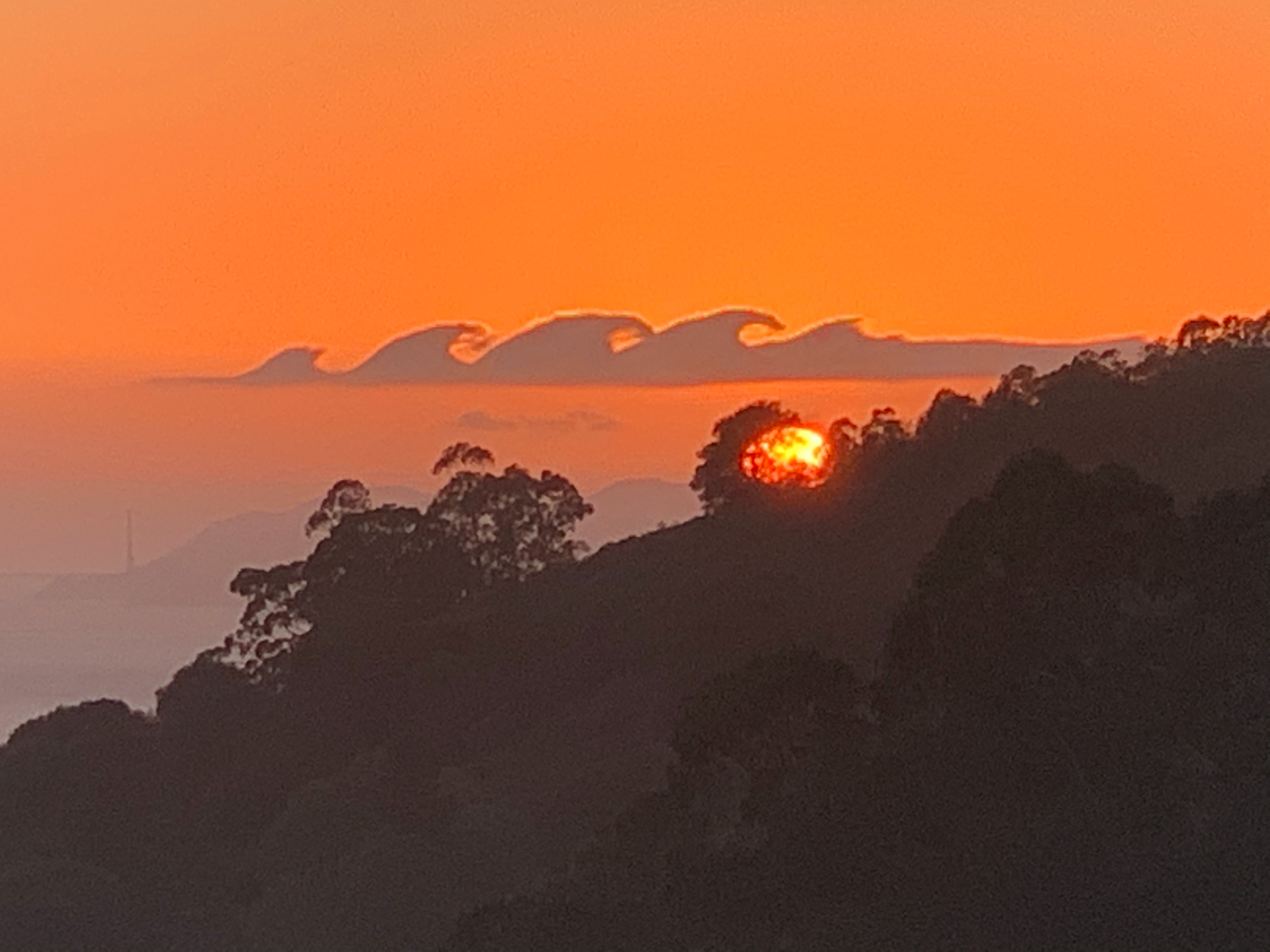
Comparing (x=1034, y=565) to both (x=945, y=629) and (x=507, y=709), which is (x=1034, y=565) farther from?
(x=507, y=709)

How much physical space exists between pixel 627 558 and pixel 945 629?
5370 cm

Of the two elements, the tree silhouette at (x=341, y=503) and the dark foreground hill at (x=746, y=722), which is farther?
the tree silhouette at (x=341, y=503)

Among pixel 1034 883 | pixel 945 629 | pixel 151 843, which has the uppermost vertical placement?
pixel 945 629

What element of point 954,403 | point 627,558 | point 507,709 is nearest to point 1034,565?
point 507,709

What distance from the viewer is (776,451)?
9488 centimetres

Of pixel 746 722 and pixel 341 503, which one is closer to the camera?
pixel 746 722

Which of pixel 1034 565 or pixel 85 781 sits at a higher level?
pixel 1034 565

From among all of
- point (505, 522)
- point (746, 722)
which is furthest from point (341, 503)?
point (746, 722)

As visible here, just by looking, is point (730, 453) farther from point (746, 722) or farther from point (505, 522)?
point (746, 722)

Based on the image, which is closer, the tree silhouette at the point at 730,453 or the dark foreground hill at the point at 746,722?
the dark foreground hill at the point at 746,722

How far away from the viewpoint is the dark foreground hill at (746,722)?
36156 mm

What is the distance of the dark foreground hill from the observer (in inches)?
1423

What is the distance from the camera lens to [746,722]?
38.5m

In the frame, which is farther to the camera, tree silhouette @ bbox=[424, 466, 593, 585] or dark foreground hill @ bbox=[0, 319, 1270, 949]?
tree silhouette @ bbox=[424, 466, 593, 585]
